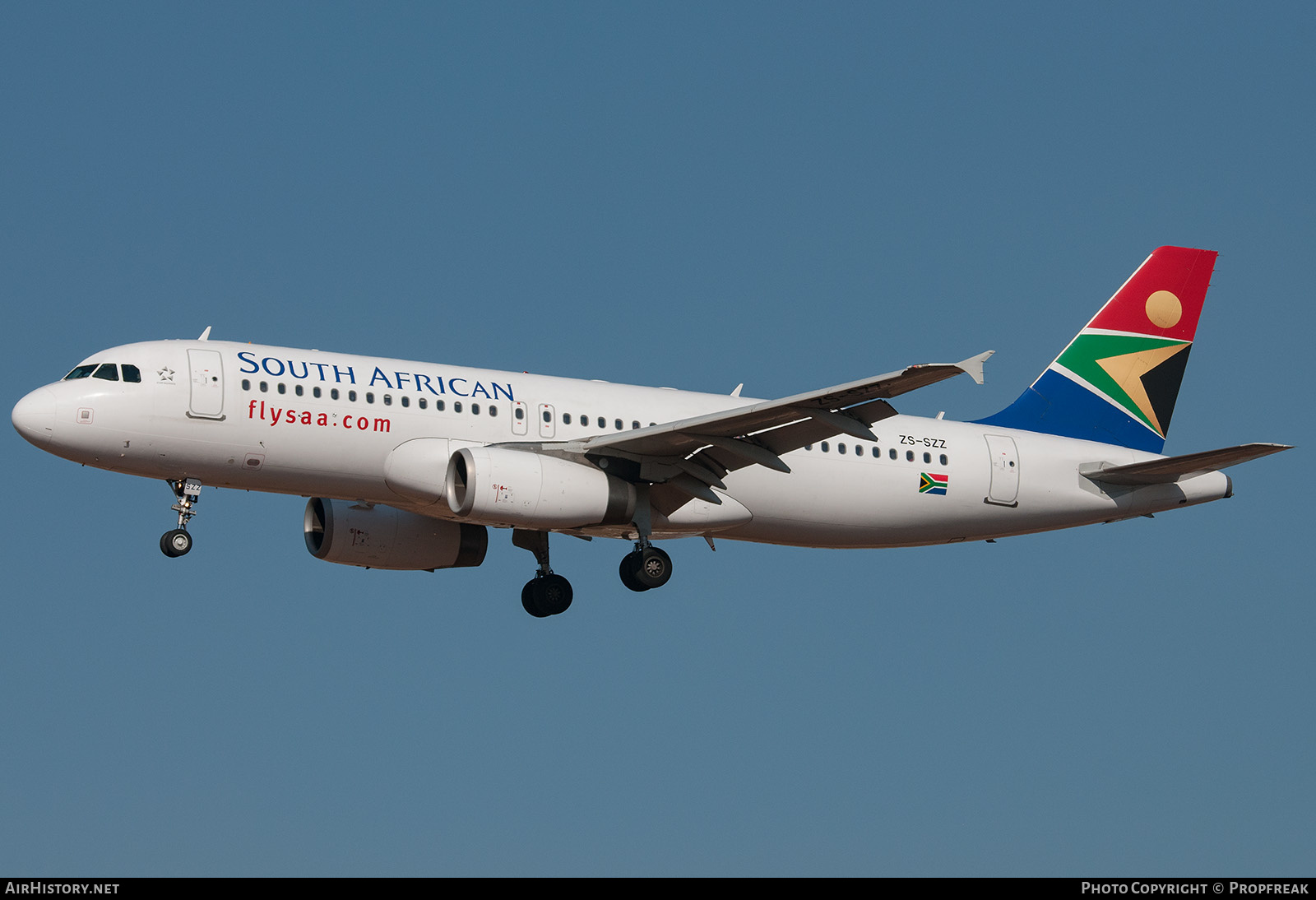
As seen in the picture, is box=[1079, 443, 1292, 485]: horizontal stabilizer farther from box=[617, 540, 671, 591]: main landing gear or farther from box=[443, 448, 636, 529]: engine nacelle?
box=[443, 448, 636, 529]: engine nacelle

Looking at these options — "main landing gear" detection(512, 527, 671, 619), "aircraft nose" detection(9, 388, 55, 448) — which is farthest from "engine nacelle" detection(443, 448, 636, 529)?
"aircraft nose" detection(9, 388, 55, 448)

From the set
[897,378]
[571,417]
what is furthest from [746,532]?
[897,378]

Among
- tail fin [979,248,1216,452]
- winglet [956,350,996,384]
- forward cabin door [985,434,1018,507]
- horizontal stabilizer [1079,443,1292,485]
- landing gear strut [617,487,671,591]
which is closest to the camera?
winglet [956,350,996,384]

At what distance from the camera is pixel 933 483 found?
124ft

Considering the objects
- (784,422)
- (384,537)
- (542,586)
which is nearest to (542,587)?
(542,586)

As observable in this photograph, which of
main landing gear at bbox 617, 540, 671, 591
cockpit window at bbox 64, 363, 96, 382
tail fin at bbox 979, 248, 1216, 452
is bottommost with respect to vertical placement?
main landing gear at bbox 617, 540, 671, 591

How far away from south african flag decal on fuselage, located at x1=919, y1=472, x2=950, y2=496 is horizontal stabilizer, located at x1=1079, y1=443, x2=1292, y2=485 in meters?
3.45

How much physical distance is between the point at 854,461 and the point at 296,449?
12.0 m

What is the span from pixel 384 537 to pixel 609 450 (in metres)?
6.57

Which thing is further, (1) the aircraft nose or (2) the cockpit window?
(2) the cockpit window

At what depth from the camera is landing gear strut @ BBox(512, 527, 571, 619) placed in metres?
38.6

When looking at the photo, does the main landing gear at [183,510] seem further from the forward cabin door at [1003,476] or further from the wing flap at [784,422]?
the forward cabin door at [1003,476]

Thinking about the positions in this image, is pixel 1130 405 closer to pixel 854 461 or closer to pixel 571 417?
pixel 854 461
